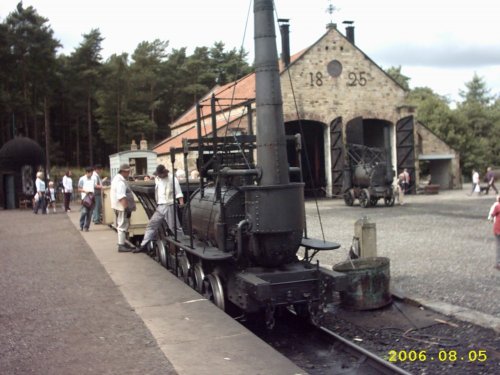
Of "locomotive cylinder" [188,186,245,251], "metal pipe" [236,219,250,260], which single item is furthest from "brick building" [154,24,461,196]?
"metal pipe" [236,219,250,260]

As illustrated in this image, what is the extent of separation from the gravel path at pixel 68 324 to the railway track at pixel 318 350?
1829mm

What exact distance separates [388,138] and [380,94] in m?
2.87

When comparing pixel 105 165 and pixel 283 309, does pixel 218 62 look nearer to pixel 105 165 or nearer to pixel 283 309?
pixel 105 165

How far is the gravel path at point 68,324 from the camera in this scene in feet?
Result: 14.3

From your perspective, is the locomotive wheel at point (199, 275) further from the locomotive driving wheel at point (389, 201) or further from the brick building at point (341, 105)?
the brick building at point (341, 105)

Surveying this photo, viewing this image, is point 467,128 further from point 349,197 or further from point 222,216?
point 222,216

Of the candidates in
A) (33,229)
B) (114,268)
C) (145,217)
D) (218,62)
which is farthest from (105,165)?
(114,268)

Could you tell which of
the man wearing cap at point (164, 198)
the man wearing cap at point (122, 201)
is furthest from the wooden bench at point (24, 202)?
the man wearing cap at point (164, 198)

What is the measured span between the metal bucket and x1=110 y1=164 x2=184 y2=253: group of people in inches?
111

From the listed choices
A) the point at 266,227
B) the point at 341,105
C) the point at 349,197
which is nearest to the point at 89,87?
the point at 341,105

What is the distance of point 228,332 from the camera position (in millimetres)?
5199

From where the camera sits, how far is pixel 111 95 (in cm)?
5250
